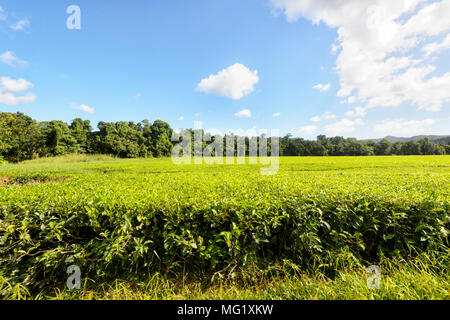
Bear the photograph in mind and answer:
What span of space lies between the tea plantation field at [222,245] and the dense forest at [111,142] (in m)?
29.8

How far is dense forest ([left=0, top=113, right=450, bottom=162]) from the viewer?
2540 cm

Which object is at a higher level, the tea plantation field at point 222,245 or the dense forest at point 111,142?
the dense forest at point 111,142

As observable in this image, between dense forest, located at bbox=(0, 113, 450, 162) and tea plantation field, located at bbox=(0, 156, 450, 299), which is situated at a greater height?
dense forest, located at bbox=(0, 113, 450, 162)

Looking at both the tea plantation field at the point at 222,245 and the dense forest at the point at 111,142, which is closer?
the tea plantation field at the point at 222,245

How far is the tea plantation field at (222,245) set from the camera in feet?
5.71

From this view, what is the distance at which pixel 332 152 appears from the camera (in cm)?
4641

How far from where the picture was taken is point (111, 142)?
32.0 metres

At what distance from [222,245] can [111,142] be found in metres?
37.9

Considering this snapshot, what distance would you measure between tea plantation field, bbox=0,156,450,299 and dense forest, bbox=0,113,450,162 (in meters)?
29.8

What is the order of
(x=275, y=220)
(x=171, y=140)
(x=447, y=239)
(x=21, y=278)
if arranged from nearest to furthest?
1. (x=21, y=278)
2. (x=275, y=220)
3. (x=447, y=239)
4. (x=171, y=140)

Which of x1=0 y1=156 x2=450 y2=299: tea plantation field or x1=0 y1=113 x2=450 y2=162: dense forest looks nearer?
x1=0 y1=156 x2=450 y2=299: tea plantation field
